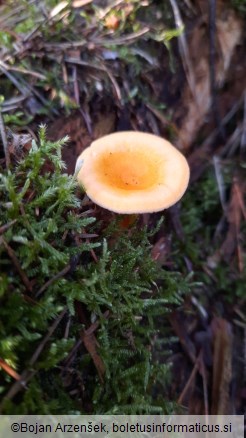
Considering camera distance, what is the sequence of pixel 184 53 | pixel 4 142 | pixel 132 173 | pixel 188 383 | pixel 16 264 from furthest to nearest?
pixel 184 53 → pixel 188 383 → pixel 132 173 → pixel 4 142 → pixel 16 264

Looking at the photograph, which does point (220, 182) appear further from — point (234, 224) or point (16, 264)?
point (16, 264)

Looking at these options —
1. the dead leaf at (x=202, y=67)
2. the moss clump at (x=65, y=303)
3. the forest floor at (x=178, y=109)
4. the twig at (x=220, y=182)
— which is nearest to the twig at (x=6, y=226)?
the moss clump at (x=65, y=303)

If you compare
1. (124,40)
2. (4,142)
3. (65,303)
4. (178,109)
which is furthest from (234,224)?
(4,142)

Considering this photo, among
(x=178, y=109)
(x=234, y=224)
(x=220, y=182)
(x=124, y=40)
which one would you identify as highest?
(x=124, y=40)

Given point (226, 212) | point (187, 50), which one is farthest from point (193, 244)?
point (187, 50)

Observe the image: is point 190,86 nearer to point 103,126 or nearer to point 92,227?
point 103,126
